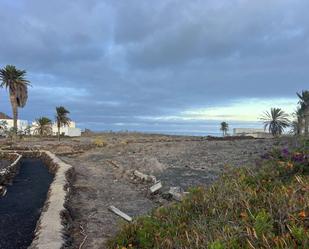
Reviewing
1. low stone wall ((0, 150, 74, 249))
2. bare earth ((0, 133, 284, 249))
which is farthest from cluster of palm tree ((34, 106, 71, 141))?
low stone wall ((0, 150, 74, 249))

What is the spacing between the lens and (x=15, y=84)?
158ft

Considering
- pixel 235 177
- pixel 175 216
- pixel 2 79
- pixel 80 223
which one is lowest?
pixel 80 223

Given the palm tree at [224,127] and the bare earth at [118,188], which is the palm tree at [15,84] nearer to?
the bare earth at [118,188]

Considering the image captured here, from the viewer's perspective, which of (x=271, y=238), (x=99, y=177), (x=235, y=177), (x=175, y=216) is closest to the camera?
(x=271, y=238)

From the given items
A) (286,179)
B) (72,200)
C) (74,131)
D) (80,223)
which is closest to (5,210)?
(72,200)

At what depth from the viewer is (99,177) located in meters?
15.5

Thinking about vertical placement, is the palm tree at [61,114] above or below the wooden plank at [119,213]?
above

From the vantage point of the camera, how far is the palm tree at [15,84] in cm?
4828

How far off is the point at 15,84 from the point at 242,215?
1894 inches

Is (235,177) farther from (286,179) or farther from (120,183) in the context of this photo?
(120,183)

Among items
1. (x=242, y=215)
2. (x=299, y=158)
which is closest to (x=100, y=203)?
(x=299, y=158)

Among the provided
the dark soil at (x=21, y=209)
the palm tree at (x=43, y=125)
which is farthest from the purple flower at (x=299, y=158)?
the palm tree at (x=43, y=125)

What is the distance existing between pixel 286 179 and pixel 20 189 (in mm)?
9940

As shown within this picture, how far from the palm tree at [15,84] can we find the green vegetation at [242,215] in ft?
149
